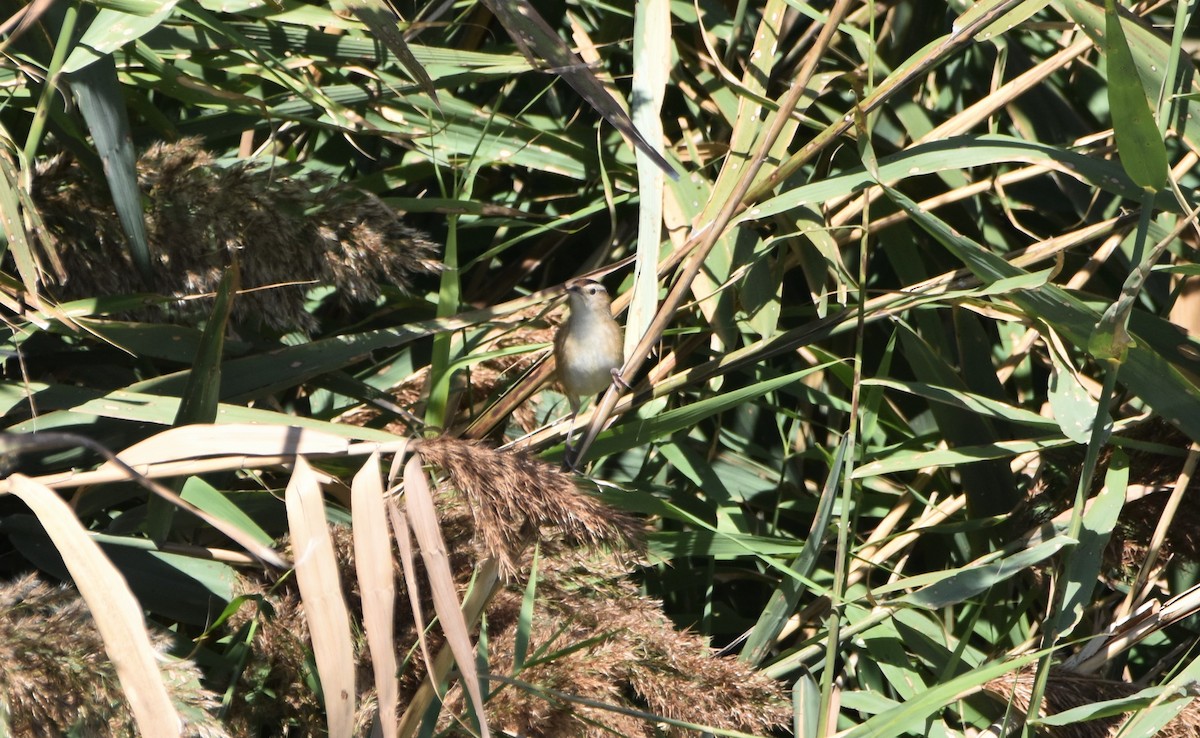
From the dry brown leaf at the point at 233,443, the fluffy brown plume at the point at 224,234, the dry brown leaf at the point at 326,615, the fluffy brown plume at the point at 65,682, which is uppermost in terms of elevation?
the fluffy brown plume at the point at 224,234

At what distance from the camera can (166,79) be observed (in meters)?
2.18

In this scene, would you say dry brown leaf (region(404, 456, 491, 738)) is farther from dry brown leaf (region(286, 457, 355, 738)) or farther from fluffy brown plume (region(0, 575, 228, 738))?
fluffy brown plume (region(0, 575, 228, 738))

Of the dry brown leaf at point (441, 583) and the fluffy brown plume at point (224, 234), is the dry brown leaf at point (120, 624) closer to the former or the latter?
the dry brown leaf at point (441, 583)

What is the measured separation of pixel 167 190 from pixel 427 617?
0.90 metres

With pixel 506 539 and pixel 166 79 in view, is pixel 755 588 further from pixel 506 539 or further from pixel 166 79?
pixel 166 79

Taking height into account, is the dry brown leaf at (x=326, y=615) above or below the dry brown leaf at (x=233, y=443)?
below

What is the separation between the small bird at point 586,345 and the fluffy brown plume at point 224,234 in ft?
2.38

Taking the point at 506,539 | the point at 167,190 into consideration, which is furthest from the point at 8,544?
the point at 506,539

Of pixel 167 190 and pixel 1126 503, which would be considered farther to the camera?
pixel 1126 503

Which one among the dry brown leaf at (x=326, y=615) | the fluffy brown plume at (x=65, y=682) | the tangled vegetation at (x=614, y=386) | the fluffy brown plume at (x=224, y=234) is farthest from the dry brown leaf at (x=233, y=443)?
the fluffy brown plume at (x=224, y=234)

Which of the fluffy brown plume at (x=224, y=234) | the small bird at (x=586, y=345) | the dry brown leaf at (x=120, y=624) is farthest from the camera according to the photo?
the small bird at (x=586, y=345)

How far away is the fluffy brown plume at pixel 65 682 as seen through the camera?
1419mm

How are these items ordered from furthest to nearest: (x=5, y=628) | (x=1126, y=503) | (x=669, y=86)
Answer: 1. (x=669, y=86)
2. (x=1126, y=503)
3. (x=5, y=628)

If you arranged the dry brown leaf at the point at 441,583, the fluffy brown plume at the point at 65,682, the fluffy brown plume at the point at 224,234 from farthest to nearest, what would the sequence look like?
the fluffy brown plume at the point at 224,234
the fluffy brown plume at the point at 65,682
the dry brown leaf at the point at 441,583
